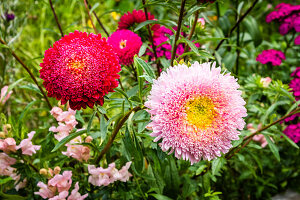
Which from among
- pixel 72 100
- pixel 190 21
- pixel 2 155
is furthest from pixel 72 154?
pixel 190 21

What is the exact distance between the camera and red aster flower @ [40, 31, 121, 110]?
86 cm

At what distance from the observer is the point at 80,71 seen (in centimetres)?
87

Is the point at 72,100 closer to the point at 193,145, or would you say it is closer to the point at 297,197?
the point at 193,145

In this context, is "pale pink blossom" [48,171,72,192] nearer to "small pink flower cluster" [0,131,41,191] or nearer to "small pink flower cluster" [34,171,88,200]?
"small pink flower cluster" [34,171,88,200]

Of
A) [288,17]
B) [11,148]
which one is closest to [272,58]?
[288,17]

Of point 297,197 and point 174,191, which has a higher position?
point 174,191

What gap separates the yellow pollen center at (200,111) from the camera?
856 millimetres

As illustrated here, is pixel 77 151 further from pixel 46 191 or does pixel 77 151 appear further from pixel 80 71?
pixel 80 71

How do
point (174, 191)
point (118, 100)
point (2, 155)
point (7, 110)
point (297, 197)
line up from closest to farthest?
point (118, 100)
point (2, 155)
point (174, 191)
point (297, 197)
point (7, 110)

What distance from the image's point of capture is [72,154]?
122 centimetres

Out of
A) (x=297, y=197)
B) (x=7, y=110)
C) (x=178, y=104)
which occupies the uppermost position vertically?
(x=178, y=104)

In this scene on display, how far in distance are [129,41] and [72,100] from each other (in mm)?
446

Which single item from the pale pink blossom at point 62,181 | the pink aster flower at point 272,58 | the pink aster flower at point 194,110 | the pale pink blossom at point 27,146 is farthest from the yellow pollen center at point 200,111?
the pink aster flower at point 272,58

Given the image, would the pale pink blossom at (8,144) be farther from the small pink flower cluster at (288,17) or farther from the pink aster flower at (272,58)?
the small pink flower cluster at (288,17)
